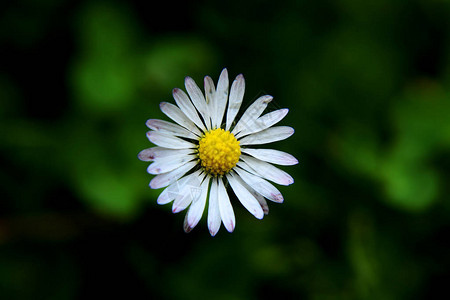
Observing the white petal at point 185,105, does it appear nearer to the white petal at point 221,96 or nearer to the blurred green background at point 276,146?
the white petal at point 221,96

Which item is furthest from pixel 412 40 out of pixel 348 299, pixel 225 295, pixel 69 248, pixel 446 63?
pixel 69 248

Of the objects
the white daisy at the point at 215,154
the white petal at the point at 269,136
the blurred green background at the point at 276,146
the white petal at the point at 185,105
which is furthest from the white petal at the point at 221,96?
the blurred green background at the point at 276,146

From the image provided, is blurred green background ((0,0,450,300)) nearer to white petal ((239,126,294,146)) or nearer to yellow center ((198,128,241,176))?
yellow center ((198,128,241,176))

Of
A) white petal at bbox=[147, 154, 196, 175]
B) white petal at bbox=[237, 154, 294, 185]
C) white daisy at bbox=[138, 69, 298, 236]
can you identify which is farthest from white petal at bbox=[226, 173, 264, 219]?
white petal at bbox=[147, 154, 196, 175]

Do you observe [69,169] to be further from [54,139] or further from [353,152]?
[353,152]

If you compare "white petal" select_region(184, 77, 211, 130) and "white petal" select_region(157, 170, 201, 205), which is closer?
"white petal" select_region(157, 170, 201, 205)


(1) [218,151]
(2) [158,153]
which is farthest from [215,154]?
(2) [158,153]

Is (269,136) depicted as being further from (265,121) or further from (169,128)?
(169,128)
